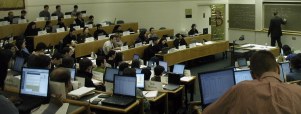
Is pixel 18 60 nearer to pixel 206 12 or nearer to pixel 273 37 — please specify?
pixel 273 37

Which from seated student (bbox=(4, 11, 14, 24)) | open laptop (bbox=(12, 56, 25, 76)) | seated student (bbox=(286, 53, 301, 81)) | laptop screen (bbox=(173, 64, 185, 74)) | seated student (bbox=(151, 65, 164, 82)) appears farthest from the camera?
seated student (bbox=(4, 11, 14, 24))

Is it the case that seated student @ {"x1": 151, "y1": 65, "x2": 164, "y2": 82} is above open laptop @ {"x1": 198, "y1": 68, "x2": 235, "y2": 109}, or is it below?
below

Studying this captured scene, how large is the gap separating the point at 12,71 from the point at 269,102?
6011mm

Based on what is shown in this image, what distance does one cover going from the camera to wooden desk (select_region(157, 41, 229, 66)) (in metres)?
10.7

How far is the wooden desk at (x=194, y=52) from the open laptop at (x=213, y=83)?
667 cm

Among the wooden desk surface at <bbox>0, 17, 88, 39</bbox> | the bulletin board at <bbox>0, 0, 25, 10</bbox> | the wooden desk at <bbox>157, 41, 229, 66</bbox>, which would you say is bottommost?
the wooden desk at <bbox>157, 41, 229, 66</bbox>

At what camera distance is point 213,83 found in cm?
Result: 367

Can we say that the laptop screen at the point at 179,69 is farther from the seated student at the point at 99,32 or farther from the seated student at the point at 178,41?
the seated student at the point at 99,32

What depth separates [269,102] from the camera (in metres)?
1.86

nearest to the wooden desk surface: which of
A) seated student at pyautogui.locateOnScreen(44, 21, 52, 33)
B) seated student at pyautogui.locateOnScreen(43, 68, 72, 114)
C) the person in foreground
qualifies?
seated student at pyautogui.locateOnScreen(44, 21, 52, 33)

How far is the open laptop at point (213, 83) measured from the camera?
3.59 metres

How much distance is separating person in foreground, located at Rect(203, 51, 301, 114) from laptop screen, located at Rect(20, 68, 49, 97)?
2.80 m

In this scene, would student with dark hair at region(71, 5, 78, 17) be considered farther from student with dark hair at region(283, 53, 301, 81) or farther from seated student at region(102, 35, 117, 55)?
student with dark hair at region(283, 53, 301, 81)

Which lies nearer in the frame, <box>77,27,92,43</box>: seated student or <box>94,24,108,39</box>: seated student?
<box>77,27,92,43</box>: seated student
